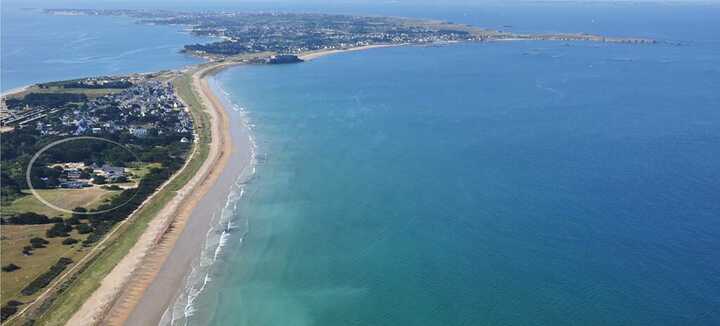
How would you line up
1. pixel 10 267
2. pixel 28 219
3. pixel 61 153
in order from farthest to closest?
pixel 61 153 → pixel 28 219 → pixel 10 267

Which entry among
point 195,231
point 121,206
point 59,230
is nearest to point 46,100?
point 121,206

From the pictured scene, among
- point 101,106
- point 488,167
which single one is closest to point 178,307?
point 488,167

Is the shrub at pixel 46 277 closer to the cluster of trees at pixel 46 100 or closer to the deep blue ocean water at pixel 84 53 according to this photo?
the cluster of trees at pixel 46 100

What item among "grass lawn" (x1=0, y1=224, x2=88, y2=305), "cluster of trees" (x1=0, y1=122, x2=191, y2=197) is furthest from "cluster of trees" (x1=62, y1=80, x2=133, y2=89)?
"grass lawn" (x1=0, y1=224, x2=88, y2=305)

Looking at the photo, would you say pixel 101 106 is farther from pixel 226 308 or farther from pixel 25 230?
pixel 226 308

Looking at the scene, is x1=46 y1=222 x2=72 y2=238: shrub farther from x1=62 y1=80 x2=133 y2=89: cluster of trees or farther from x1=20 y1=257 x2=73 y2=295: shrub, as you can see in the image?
x1=62 y1=80 x2=133 y2=89: cluster of trees

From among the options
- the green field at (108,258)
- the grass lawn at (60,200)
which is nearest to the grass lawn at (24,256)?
the green field at (108,258)

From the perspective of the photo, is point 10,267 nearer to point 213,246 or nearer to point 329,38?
point 213,246
